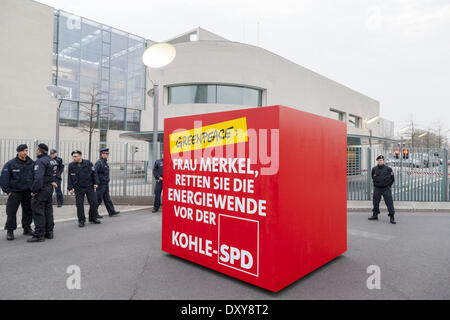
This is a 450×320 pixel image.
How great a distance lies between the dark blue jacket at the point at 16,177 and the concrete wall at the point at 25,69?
77.6ft

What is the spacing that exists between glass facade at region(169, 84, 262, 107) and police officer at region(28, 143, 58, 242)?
43.6ft

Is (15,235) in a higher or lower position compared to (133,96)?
lower

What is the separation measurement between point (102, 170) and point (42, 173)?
242 cm

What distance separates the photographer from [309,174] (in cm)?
383

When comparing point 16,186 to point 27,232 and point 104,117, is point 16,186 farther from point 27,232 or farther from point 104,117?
point 104,117

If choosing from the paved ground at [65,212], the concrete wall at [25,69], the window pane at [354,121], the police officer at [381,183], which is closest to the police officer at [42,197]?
the paved ground at [65,212]

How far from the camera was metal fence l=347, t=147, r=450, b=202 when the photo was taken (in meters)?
10.1

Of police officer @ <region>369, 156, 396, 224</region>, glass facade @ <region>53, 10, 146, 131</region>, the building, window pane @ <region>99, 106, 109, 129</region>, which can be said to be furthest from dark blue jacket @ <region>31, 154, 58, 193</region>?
window pane @ <region>99, 106, 109, 129</region>

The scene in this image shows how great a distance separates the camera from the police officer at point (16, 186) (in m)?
5.45

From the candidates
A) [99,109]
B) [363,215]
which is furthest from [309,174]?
[99,109]

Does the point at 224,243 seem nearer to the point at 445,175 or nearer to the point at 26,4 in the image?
the point at 445,175

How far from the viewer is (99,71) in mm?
30141
